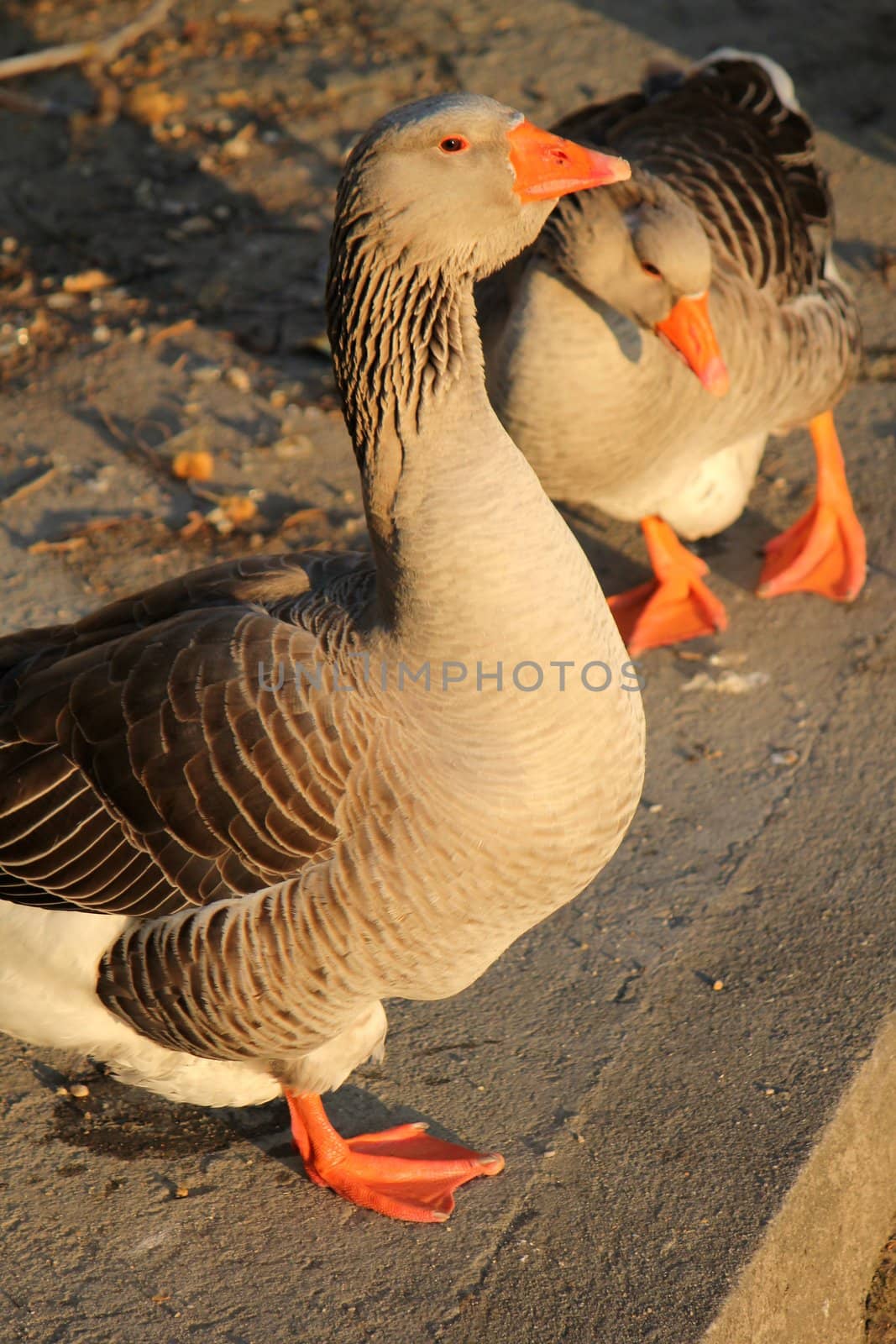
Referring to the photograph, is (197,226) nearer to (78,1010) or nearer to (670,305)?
(670,305)

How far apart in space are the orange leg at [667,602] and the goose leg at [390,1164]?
214cm

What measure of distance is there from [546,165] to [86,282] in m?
4.63

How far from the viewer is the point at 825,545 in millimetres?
5211

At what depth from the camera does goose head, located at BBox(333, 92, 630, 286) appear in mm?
2650

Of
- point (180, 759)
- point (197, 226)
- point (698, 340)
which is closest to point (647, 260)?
point (698, 340)

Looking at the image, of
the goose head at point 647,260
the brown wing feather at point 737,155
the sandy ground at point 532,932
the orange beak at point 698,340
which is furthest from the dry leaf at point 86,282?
the orange beak at point 698,340

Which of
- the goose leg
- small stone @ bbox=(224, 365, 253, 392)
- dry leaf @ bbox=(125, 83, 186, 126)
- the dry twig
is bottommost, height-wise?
the goose leg

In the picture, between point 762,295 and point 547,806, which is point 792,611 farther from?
point 547,806

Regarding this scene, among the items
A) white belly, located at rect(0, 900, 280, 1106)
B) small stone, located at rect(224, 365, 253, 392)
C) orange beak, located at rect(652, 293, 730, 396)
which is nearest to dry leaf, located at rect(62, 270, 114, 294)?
small stone, located at rect(224, 365, 253, 392)

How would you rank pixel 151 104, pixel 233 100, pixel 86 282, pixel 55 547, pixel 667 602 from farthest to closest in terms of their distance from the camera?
1. pixel 233 100
2. pixel 151 104
3. pixel 86 282
4. pixel 55 547
5. pixel 667 602

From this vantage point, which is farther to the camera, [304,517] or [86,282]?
[86,282]

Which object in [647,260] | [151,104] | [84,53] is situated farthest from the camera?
[84,53]

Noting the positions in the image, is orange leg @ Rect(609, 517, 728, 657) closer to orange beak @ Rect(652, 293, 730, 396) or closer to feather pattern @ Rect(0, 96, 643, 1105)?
orange beak @ Rect(652, 293, 730, 396)

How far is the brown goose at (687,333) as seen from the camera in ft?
14.6
